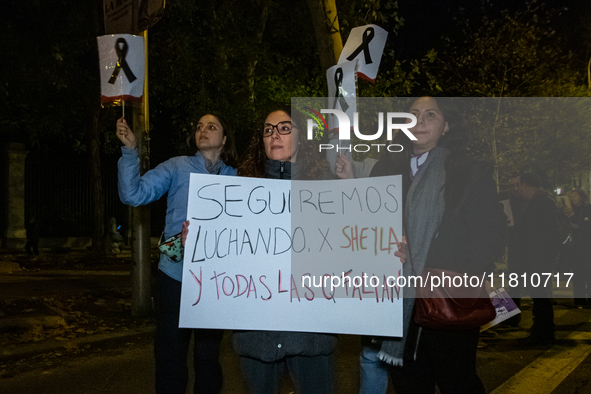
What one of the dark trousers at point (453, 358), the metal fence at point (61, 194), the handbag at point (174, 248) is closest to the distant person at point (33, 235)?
the metal fence at point (61, 194)

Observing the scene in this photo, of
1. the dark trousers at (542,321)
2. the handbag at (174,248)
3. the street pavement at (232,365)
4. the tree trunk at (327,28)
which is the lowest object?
the street pavement at (232,365)

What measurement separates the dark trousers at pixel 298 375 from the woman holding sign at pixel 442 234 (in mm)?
349

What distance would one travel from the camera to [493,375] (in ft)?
16.1

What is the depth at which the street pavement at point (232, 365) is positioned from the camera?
4566 mm

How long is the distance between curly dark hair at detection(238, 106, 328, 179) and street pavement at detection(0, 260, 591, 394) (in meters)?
2.31

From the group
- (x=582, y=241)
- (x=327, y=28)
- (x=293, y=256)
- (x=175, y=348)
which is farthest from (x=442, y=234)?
(x=582, y=241)

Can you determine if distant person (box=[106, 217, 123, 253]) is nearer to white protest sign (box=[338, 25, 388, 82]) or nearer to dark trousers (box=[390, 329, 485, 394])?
white protest sign (box=[338, 25, 388, 82])

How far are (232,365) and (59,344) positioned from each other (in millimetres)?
1967

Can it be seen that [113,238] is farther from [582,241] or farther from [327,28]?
[582,241]

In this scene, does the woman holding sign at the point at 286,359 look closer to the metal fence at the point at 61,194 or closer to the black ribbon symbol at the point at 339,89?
the black ribbon symbol at the point at 339,89

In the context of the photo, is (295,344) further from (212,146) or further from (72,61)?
(72,61)

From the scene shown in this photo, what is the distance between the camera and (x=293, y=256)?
8.58 feet

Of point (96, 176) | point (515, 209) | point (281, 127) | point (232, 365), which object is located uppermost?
point (96, 176)

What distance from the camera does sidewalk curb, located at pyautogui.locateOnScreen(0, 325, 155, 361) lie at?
5.49 metres
